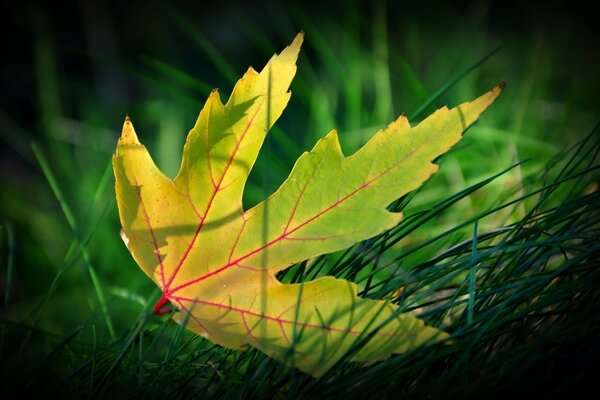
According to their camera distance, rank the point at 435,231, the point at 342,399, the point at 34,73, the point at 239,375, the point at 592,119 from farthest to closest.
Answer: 1. the point at 34,73
2. the point at 592,119
3. the point at 435,231
4. the point at 239,375
5. the point at 342,399

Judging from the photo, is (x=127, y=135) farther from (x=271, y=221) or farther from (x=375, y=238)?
(x=375, y=238)

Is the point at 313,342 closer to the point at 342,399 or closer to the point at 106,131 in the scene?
the point at 342,399

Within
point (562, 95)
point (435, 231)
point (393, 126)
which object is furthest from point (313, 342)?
point (562, 95)

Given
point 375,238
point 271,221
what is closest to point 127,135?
point 271,221

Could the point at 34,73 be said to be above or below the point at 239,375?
above

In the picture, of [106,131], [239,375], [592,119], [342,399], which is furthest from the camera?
[106,131]
